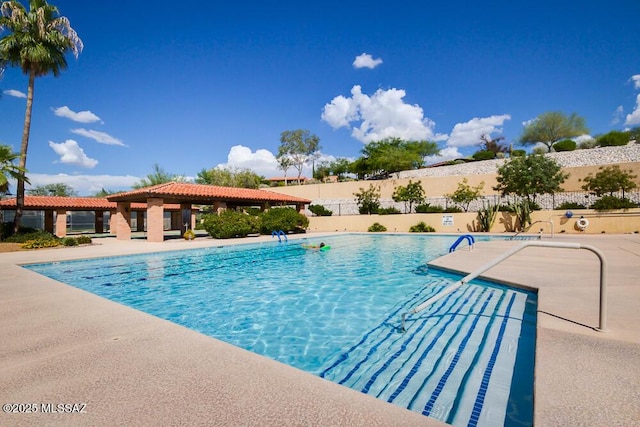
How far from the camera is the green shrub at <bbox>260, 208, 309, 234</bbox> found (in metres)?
22.5

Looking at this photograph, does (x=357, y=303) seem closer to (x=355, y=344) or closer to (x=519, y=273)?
(x=355, y=344)

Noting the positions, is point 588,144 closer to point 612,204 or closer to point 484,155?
point 484,155

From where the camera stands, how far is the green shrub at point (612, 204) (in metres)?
19.9

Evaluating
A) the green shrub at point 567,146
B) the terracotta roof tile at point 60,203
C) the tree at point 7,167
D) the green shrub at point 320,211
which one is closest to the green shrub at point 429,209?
the green shrub at point 320,211

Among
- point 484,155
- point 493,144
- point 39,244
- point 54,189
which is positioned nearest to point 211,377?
point 39,244

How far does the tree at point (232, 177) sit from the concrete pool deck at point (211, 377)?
49.3 metres

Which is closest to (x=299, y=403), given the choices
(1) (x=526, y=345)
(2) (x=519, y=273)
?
(1) (x=526, y=345)

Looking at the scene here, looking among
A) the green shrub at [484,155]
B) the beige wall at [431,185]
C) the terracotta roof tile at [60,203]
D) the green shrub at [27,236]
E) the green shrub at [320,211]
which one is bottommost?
the green shrub at [27,236]

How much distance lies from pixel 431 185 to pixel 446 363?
32.4m

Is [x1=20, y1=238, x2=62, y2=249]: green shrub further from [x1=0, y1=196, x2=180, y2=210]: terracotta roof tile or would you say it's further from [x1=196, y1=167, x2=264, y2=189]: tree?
[x1=196, y1=167, x2=264, y2=189]: tree

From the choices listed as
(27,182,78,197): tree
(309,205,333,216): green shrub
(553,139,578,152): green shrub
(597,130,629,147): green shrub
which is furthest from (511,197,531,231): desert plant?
(27,182,78,197): tree

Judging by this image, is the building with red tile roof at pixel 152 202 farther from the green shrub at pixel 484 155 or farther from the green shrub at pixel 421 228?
the green shrub at pixel 484 155

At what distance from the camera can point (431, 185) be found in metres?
34.0

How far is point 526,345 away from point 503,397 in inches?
53.2
